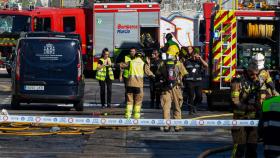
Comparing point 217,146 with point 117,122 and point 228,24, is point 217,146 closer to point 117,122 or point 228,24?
point 117,122

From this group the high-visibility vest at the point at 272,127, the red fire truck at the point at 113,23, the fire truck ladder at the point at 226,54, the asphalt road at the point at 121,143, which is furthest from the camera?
the red fire truck at the point at 113,23

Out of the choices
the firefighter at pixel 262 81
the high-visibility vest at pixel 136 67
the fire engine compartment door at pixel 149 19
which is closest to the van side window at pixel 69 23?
the fire engine compartment door at pixel 149 19

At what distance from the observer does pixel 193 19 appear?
Result: 44344 mm

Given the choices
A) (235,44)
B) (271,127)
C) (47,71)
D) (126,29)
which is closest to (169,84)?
(47,71)

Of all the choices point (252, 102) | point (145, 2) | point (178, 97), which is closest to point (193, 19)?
point (145, 2)

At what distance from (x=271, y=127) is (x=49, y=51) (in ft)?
46.9

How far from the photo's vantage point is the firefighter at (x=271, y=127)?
9.76 m

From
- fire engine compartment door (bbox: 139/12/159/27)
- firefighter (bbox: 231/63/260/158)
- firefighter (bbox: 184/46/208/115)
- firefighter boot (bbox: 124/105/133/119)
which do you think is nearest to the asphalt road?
firefighter boot (bbox: 124/105/133/119)

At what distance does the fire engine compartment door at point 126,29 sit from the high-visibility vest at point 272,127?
97.7ft

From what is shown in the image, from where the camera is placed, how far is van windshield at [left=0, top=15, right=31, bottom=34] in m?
38.2

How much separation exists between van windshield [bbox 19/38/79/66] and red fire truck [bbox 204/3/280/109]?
356 cm

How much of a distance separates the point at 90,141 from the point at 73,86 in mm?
6486

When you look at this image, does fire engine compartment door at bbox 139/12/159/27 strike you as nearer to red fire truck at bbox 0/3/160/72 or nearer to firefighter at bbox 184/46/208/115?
red fire truck at bbox 0/3/160/72

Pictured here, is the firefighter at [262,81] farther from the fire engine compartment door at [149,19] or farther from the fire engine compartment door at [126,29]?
the fire engine compartment door at [149,19]
